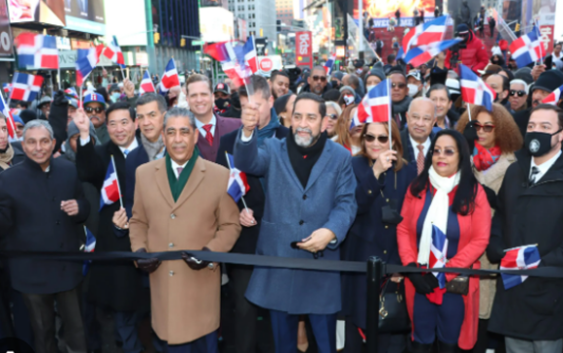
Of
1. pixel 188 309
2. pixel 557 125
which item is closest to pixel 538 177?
pixel 557 125

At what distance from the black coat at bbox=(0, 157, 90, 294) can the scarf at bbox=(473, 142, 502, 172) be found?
3.43 metres

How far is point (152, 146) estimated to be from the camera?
4398 millimetres

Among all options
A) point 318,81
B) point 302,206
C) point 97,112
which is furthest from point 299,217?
point 318,81

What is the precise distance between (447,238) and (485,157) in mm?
1211

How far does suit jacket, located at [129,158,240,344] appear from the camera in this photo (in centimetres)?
358

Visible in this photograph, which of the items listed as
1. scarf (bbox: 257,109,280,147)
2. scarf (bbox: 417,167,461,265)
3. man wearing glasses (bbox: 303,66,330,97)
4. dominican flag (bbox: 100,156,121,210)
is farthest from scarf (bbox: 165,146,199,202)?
man wearing glasses (bbox: 303,66,330,97)

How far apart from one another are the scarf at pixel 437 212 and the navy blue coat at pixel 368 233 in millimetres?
273

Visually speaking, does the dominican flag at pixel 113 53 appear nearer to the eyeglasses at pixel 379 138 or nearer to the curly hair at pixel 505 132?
the eyeglasses at pixel 379 138

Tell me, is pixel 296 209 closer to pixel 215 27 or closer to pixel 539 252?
pixel 539 252

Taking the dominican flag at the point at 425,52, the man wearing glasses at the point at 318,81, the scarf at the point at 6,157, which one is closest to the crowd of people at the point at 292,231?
the scarf at the point at 6,157

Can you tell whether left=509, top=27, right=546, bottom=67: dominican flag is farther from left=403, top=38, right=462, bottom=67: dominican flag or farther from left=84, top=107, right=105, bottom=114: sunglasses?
left=84, top=107, right=105, bottom=114: sunglasses

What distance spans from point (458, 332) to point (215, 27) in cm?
12409

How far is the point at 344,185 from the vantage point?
3.67 metres

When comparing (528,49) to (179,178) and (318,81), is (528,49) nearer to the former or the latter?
(318,81)
